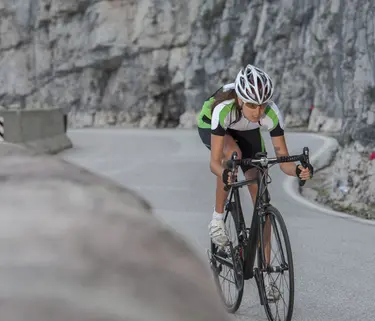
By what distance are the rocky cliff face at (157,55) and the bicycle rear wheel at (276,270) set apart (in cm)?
2491

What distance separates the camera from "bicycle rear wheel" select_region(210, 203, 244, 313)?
4753mm

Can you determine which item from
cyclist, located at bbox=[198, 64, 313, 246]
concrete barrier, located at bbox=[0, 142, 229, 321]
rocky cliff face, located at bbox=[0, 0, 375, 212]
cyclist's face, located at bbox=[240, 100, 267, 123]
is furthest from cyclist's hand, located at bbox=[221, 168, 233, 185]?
rocky cliff face, located at bbox=[0, 0, 375, 212]

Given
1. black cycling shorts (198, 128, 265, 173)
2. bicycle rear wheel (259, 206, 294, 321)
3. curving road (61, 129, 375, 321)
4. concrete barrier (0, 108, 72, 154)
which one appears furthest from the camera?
concrete barrier (0, 108, 72, 154)

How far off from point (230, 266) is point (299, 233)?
12.0 feet

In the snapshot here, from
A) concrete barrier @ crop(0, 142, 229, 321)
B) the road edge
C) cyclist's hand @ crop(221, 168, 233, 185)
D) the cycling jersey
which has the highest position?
concrete barrier @ crop(0, 142, 229, 321)

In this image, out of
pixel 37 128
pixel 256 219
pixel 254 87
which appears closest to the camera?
pixel 254 87

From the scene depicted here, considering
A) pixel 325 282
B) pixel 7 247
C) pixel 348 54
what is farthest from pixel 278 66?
pixel 7 247

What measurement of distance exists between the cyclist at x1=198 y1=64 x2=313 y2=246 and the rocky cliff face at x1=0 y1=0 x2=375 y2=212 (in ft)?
80.1

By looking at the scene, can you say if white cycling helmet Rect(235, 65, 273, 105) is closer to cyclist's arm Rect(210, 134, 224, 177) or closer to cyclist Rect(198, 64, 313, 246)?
cyclist Rect(198, 64, 313, 246)

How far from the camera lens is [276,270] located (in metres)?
4.26

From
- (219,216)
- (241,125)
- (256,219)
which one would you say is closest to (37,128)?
(219,216)

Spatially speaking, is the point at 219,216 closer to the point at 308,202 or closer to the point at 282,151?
the point at 282,151

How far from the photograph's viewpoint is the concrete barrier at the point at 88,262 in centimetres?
79

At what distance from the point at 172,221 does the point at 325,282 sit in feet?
12.2
